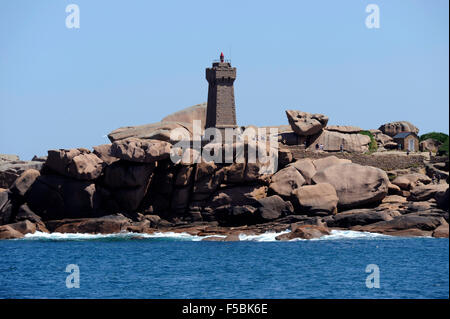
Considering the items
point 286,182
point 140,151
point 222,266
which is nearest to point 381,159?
point 286,182

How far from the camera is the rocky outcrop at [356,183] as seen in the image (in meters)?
58.0

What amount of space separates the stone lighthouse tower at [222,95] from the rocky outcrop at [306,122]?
584 cm

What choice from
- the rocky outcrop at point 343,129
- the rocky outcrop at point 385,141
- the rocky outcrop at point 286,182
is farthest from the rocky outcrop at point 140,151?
the rocky outcrop at point 385,141

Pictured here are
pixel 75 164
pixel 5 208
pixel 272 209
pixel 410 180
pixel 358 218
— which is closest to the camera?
pixel 358 218

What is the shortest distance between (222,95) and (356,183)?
21.5m

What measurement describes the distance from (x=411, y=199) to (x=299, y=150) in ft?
32.7

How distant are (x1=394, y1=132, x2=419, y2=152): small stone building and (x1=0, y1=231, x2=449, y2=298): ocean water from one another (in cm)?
3108

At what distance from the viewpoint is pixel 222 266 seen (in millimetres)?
44094

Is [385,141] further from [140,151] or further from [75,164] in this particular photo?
[75,164]

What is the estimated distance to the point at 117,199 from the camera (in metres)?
60.3

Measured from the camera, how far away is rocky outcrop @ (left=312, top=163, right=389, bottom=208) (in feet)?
190
